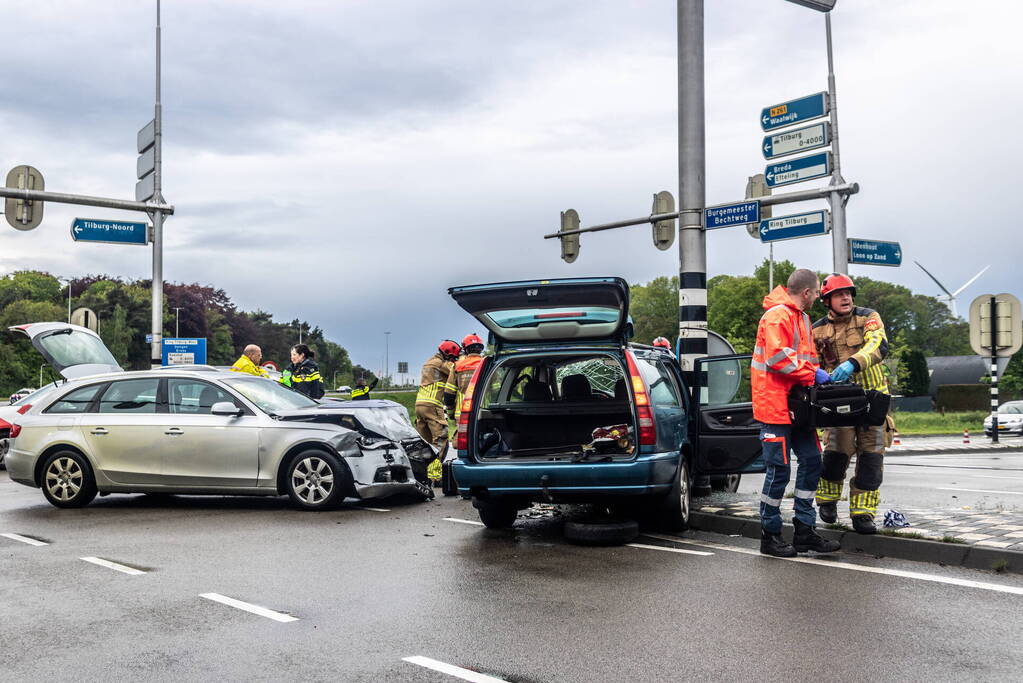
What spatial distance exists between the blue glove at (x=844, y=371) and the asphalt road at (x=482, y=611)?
4.18ft

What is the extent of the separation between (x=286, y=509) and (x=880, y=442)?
5886 millimetres

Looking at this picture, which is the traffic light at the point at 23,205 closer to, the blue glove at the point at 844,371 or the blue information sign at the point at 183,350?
the blue information sign at the point at 183,350

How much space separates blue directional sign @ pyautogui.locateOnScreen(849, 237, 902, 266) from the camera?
57.8 ft

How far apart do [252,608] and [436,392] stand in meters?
6.99

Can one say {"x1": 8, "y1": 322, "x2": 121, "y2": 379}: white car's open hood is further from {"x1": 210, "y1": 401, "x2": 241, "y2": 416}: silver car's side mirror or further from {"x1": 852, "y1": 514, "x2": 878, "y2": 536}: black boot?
{"x1": 852, "y1": 514, "x2": 878, "y2": 536}: black boot

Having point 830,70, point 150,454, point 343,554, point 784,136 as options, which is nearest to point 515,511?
point 343,554

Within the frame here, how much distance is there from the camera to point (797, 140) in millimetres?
17250

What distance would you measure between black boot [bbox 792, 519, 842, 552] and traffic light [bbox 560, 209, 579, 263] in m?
17.4

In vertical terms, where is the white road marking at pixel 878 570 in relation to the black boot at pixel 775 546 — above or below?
below

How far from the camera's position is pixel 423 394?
13.0m

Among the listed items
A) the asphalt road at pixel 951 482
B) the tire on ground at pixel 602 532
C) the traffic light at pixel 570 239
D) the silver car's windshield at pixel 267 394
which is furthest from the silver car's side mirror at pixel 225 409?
the traffic light at pixel 570 239

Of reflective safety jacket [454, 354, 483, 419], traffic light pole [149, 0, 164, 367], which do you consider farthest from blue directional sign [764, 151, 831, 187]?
traffic light pole [149, 0, 164, 367]

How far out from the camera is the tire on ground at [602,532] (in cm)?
807

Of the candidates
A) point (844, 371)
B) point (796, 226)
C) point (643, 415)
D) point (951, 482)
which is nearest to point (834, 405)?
point (844, 371)
